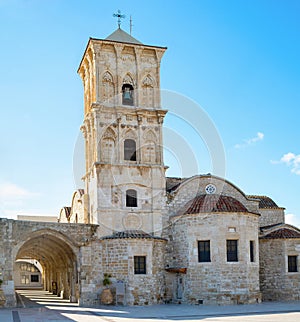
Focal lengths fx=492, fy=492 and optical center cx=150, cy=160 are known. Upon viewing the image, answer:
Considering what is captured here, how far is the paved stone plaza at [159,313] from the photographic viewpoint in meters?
20.8

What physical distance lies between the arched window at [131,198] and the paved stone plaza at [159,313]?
6426 millimetres

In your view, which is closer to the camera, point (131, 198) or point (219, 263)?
point (219, 263)

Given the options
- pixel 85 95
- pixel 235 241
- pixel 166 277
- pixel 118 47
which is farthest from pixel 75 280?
pixel 118 47

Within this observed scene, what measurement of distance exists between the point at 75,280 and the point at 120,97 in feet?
38.6

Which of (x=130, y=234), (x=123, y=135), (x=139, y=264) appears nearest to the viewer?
(x=139, y=264)

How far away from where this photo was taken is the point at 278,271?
30625 mm

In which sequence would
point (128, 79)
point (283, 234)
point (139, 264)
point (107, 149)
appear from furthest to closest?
point (128, 79)
point (283, 234)
point (107, 149)
point (139, 264)

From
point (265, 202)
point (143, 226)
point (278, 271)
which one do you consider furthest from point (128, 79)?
point (278, 271)

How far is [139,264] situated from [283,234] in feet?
31.2

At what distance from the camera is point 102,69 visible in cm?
3147

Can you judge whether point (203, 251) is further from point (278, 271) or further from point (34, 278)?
point (34, 278)

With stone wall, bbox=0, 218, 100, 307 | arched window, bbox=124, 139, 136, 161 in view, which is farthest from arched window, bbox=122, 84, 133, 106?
stone wall, bbox=0, 218, 100, 307

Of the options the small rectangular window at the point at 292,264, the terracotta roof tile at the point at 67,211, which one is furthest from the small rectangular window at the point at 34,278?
the small rectangular window at the point at 292,264

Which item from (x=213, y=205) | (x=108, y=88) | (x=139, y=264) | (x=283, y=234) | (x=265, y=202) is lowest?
(x=139, y=264)
